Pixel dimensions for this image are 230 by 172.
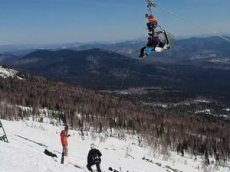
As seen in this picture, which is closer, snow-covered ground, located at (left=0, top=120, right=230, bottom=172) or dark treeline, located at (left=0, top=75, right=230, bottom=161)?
snow-covered ground, located at (left=0, top=120, right=230, bottom=172)

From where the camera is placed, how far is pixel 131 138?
7975cm

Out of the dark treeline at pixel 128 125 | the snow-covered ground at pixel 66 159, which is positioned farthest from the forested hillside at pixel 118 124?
the snow-covered ground at pixel 66 159

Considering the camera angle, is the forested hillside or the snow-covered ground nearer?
the snow-covered ground

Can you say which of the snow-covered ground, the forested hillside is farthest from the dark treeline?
the snow-covered ground

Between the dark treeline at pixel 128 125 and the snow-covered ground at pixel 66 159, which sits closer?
the snow-covered ground at pixel 66 159

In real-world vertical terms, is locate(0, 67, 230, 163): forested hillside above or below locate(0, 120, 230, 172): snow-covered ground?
below

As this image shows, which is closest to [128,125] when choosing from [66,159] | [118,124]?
[118,124]

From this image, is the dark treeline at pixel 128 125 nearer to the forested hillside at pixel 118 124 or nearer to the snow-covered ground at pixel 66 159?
the forested hillside at pixel 118 124

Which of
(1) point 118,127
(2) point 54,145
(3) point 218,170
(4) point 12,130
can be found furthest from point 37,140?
(1) point 118,127

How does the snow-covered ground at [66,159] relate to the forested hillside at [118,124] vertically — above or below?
above

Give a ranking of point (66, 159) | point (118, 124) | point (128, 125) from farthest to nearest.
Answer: point (128, 125), point (118, 124), point (66, 159)

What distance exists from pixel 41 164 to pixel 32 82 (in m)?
131

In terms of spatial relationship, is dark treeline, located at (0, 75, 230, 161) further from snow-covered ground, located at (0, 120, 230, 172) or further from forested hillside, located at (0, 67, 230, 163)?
snow-covered ground, located at (0, 120, 230, 172)

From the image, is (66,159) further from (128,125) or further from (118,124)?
(128,125)
